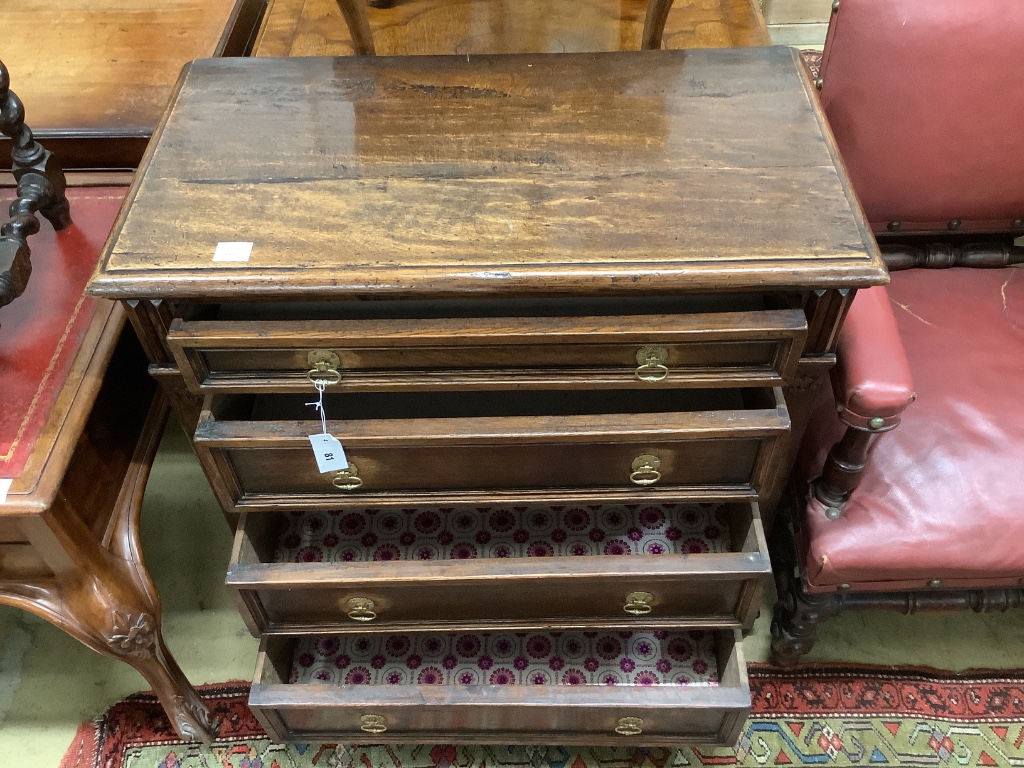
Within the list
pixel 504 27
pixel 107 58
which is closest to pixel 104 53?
pixel 107 58

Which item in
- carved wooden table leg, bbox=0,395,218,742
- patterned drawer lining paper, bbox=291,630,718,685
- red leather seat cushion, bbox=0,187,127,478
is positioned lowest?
patterned drawer lining paper, bbox=291,630,718,685

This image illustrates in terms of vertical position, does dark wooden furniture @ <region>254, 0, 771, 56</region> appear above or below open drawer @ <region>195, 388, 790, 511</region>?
above

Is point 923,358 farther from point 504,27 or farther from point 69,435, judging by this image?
point 69,435

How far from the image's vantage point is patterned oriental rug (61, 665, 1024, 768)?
3.80ft

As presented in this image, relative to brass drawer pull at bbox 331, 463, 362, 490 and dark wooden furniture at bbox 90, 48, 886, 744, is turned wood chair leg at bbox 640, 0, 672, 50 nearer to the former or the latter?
dark wooden furniture at bbox 90, 48, 886, 744

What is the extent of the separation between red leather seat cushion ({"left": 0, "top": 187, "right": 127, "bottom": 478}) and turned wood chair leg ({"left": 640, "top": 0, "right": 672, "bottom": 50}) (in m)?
0.79

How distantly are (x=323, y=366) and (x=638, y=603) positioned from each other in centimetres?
50

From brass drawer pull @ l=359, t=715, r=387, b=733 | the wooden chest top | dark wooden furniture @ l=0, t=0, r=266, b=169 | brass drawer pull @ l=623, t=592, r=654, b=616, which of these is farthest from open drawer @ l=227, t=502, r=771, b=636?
dark wooden furniture @ l=0, t=0, r=266, b=169

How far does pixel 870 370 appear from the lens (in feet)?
2.81

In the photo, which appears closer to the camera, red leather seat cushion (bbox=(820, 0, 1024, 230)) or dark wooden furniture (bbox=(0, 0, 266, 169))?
red leather seat cushion (bbox=(820, 0, 1024, 230))

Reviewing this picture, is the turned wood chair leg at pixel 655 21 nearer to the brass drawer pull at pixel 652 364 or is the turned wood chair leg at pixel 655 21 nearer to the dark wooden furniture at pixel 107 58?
the brass drawer pull at pixel 652 364

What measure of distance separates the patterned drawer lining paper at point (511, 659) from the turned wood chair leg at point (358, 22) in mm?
833

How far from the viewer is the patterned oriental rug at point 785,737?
1159mm

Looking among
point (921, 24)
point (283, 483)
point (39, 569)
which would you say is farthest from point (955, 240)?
point (39, 569)
